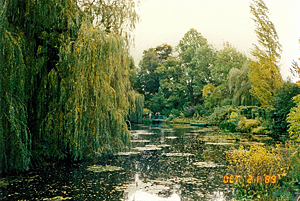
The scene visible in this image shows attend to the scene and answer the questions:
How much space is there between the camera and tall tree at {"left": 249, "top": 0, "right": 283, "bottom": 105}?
1581cm

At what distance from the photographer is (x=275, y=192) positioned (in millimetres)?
4062

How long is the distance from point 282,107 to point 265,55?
513cm

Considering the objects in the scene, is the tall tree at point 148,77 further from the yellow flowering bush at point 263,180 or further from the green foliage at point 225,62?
the yellow flowering bush at point 263,180

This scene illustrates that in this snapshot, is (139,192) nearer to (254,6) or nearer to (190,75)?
(254,6)

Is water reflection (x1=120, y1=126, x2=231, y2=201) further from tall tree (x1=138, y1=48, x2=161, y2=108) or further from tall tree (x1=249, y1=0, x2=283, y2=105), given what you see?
tall tree (x1=138, y1=48, x2=161, y2=108)

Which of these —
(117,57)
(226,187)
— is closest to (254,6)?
(117,57)

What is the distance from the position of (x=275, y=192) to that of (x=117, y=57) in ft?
15.0

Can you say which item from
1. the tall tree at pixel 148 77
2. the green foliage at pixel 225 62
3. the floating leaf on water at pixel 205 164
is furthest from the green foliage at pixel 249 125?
the floating leaf on water at pixel 205 164

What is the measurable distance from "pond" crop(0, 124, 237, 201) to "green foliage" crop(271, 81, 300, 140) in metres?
6.04

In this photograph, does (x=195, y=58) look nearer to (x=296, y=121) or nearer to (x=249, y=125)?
(x=249, y=125)

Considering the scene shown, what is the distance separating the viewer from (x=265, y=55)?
54.5ft

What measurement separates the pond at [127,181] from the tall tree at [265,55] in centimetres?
966

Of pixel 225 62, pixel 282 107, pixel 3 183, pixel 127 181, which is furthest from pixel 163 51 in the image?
pixel 3 183

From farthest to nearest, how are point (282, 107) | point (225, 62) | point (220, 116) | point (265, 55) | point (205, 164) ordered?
point (225, 62), point (220, 116), point (265, 55), point (282, 107), point (205, 164)
